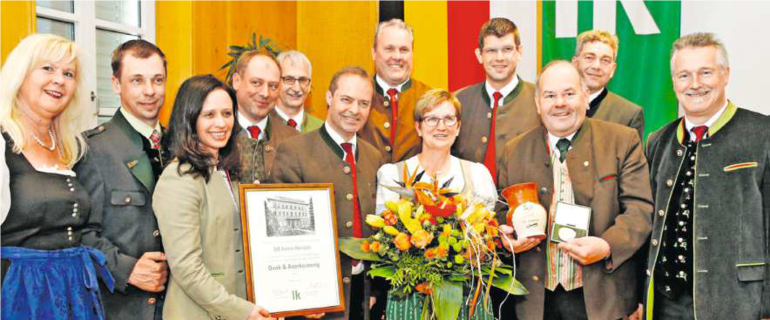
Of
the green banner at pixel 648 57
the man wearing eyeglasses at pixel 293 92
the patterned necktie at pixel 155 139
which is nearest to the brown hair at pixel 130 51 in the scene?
the patterned necktie at pixel 155 139

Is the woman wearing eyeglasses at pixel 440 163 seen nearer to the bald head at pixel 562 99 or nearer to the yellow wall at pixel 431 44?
the bald head at pixel 562 99

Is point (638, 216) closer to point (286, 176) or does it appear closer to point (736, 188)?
point (736, 188)

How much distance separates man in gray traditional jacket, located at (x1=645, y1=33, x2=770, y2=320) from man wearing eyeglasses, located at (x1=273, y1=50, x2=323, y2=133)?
2108mm

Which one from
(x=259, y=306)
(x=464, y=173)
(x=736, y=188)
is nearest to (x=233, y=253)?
(x=259, y=306)

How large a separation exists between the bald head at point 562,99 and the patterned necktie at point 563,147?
3 cm

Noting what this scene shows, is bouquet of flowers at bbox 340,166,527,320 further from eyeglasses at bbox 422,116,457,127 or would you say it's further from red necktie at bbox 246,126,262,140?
red necktie at bbox 246,126,262,140

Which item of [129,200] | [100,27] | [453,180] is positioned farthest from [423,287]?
[100,27]

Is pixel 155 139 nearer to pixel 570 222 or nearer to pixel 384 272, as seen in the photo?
pixel 384 272

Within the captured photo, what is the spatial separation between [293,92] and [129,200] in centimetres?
156

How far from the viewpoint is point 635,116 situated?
3.80m

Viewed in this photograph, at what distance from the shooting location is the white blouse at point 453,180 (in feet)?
10.2

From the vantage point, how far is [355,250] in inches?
116

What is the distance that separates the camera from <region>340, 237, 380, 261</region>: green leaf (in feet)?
9.41

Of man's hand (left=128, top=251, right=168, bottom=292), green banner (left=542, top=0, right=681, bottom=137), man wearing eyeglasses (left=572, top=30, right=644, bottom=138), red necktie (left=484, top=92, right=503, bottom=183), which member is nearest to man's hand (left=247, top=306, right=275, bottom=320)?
man's hand (left=128, top=251, right=168, bottom=292)
